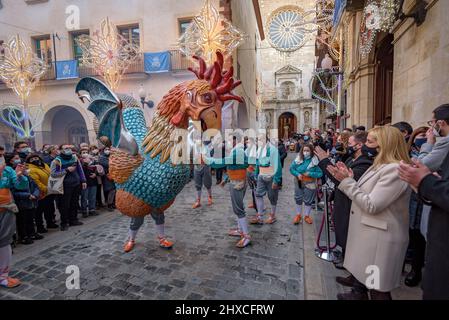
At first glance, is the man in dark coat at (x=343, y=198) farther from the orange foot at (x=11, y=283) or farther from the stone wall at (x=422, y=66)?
the orange foot at (x=11, y=283)

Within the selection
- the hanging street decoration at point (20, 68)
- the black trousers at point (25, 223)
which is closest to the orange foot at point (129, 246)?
the black trousers at point (25, 223)

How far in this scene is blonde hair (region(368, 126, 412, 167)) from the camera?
6.56 ft

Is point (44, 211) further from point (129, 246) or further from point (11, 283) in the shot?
point (129, 246)

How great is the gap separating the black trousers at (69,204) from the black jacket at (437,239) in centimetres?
591

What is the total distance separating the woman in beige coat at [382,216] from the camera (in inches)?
75.1

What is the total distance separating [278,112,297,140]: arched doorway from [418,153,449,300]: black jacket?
3507cm

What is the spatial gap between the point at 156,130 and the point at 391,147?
263cm

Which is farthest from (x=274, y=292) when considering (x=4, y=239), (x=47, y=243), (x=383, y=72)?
(x=383, y=72)

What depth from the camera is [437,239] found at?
1.64 meters

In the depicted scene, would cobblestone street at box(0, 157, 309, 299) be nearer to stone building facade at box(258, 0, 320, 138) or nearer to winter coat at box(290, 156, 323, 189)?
winter coat at box(290, 156, 323, 189)

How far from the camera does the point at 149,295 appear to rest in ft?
8.75

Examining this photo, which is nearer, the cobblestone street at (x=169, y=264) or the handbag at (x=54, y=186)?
the cobblestone street at (x=169, y=264)

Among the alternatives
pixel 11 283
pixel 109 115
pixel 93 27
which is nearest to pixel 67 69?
pixel 93 27
